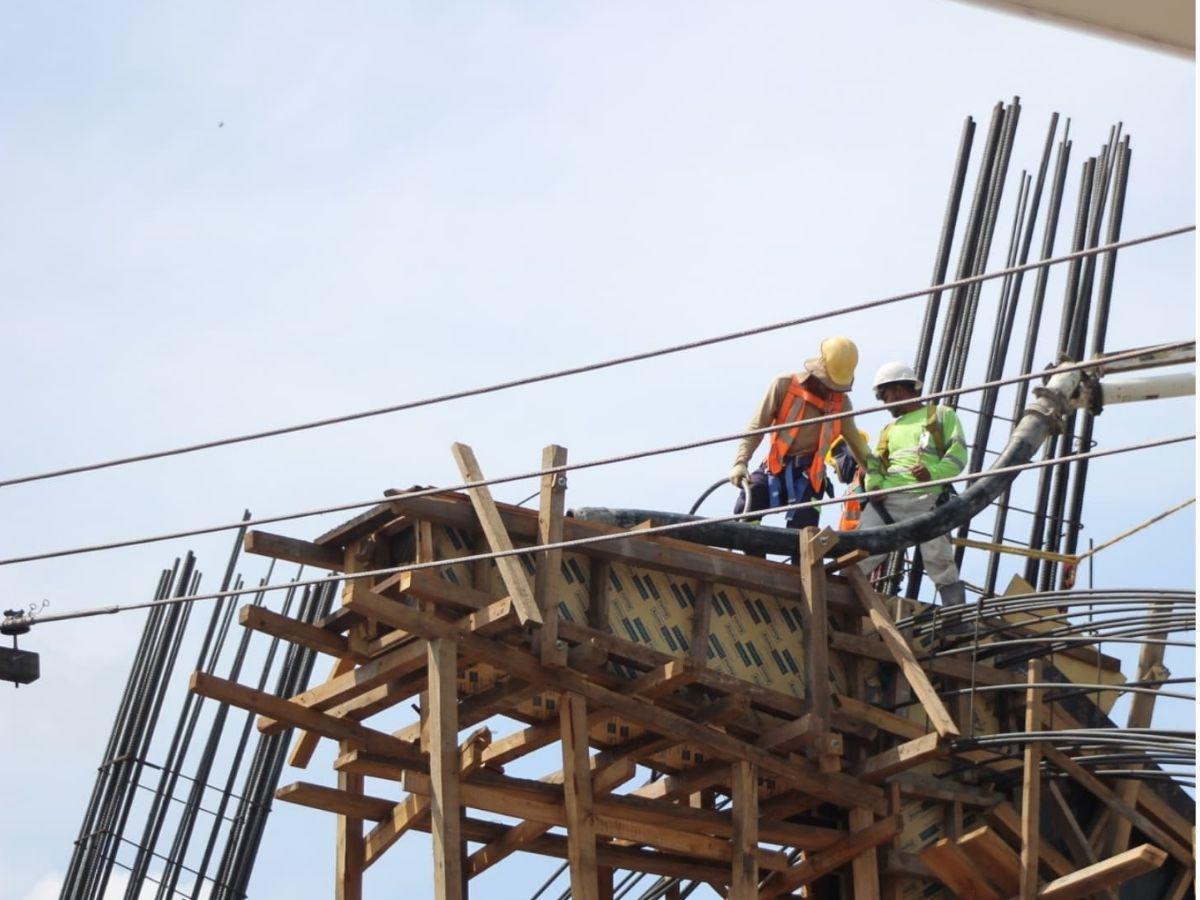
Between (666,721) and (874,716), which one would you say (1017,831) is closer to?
(874,716)

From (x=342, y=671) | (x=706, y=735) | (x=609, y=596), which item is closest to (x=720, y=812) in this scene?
(x=706, y=735)

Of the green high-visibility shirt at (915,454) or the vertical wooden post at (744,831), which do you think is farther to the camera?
the green high-visibility shirt at (915,454)

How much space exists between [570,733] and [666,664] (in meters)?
0.83

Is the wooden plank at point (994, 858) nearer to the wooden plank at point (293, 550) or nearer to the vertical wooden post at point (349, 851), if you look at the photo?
the vertical wooden post at point (349, 851)

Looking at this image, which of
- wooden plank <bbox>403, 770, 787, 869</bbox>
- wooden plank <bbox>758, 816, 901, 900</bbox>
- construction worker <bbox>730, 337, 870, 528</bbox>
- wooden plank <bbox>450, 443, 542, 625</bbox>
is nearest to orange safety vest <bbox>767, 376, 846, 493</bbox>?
construction worker <bbox>730, 337, 870, 528</bbox>

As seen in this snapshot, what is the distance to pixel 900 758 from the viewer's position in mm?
16344

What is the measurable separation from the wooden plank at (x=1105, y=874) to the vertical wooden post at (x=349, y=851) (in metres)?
5.15

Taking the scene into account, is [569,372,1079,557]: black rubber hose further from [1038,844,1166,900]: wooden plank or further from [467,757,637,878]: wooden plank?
[1038,844,1166,900]: wooden plank

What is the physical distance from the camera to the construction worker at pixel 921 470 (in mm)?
18031

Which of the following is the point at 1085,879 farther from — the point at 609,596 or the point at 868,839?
the point at 609,596

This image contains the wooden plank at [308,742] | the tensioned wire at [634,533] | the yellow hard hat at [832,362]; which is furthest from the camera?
the yellow hard hat at [832,362]

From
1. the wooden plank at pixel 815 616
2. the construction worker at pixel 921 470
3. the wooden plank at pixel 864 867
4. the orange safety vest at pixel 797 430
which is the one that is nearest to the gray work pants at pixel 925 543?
the construction worker at pixel 921 470

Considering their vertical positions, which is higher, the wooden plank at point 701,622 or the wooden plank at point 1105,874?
the wooden plank at point 701,622

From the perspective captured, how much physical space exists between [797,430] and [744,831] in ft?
12.5
